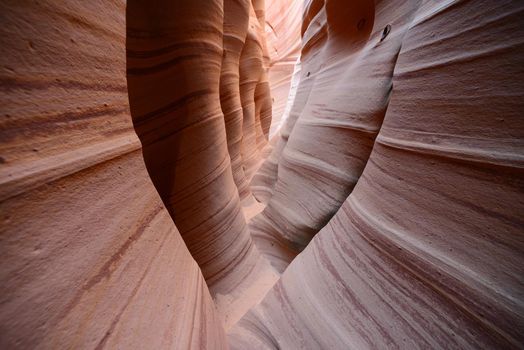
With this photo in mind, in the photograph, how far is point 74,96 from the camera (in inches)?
11.3

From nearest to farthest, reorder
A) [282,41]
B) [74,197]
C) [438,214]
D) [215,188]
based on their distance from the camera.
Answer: [74,197] → [438,214] → [215,188] → [282,41]

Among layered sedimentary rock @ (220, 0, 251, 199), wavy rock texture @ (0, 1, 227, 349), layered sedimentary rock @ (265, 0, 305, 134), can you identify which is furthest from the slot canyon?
layered sedimentary rock @ (265, 0, 305, 134)

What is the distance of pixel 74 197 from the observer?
277 mm

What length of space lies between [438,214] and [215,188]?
2.49 feet

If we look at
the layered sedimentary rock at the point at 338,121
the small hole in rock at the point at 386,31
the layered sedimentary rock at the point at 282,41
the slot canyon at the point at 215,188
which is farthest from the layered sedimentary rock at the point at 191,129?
the layered sedimentary rock at the point at 282,41

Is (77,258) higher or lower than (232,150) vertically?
higher

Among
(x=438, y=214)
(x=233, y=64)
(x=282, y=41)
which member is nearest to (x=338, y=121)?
(x=438, y=214)

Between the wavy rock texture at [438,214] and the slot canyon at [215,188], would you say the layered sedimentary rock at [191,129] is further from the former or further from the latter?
the wavy rock texture at [438,214]

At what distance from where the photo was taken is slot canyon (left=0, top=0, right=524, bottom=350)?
0.80ft

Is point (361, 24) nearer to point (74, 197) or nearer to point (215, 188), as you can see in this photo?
point (215, 188)

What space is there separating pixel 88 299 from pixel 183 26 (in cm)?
79

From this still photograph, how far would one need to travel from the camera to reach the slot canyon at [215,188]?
0.80ft

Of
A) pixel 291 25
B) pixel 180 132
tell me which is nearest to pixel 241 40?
pixel 180 132

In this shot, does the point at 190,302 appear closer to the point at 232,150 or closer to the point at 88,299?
the point at 88,299
